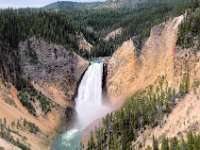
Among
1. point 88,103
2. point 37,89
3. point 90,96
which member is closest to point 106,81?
point 90,96

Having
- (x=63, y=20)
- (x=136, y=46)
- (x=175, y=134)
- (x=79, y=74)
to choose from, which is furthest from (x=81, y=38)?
(x=175, y=134)

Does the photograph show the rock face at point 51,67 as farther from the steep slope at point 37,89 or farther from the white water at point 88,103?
the white water at point 88,103

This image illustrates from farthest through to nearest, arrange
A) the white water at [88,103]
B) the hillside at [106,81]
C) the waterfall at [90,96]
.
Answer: the waterfall at [90,96]
the white water at [88,103]
the hillside at [106,81]

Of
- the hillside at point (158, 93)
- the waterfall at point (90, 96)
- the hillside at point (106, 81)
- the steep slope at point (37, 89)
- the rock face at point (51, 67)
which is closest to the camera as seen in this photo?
the hillside at point (158, 93)

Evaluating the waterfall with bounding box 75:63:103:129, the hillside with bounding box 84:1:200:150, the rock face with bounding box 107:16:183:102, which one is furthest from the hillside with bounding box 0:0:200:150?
the waterfall with bounding box 75:63:103:129

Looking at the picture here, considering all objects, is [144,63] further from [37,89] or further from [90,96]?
[37,89]

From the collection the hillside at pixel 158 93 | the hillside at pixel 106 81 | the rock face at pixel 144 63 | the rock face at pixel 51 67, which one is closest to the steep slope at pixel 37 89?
the rock face at pixel 51 67
